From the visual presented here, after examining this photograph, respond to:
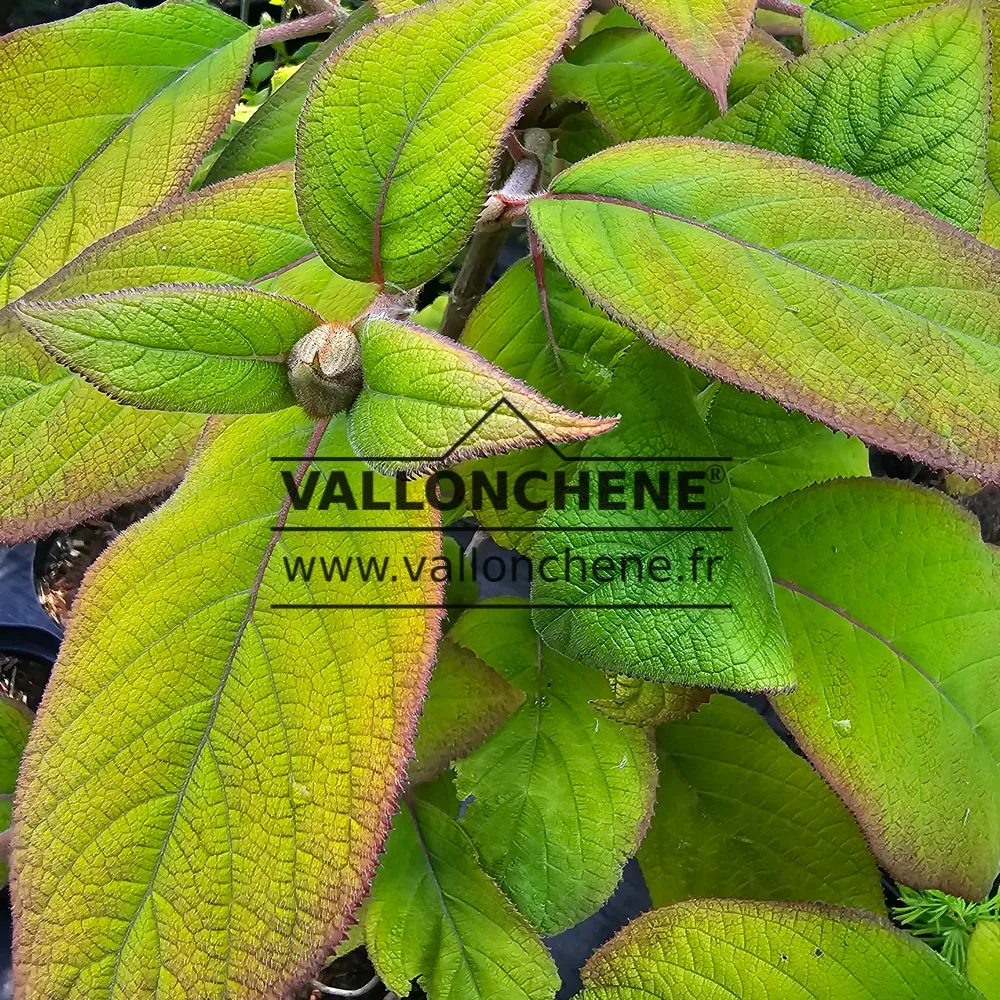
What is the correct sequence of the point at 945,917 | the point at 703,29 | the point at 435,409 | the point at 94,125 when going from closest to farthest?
the point at 435,409 → the point at 703,29 → the point at 94,125 → the point at 945,917

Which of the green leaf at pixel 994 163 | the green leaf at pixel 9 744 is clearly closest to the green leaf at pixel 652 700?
the green leaf at pixel 994 163

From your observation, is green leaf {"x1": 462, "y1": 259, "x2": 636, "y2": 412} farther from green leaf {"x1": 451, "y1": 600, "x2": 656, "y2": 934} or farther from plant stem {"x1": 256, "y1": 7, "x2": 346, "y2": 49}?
plant stem {"x1": 256, "y1": 7, "x2": 346, "y2": 49}

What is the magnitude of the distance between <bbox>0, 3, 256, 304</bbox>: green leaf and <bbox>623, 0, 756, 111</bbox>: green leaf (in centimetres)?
27

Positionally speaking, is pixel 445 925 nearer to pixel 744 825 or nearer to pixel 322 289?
pixel 744 825

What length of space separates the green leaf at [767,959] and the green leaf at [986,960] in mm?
33

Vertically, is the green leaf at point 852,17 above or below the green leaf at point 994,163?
above

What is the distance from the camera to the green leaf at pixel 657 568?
371 mm

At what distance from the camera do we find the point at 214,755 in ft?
1.14

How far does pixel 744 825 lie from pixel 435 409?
42 cm

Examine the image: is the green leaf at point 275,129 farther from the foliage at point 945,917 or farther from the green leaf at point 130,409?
the foliage at point 945,917

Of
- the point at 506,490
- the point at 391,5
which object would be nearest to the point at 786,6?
the point at 391,5

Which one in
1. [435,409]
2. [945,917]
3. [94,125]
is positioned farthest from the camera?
[945,917]

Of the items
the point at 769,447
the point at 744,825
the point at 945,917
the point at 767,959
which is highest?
the point at 769,447

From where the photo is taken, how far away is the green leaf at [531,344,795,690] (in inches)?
14.6
